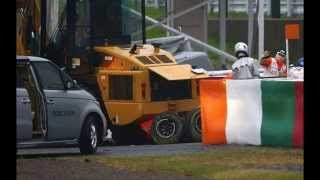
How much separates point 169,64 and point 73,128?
4.45m

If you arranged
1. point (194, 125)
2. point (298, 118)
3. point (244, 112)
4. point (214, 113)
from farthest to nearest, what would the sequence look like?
point (194, 125) < point (214, 113) < point (244, 112) < point (298, 118)

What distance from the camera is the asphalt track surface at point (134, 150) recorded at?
17156 mm

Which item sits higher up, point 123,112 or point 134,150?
point 123,112

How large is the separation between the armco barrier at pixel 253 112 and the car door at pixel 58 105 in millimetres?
2255

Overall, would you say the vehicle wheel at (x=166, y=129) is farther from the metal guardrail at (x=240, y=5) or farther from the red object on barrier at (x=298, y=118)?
the metal guardrail at (x=240, y=5)

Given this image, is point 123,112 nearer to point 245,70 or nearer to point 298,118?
point 245,70

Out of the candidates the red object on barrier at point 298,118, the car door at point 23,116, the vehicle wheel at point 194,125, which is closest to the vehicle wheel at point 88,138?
the car door at point 23,116

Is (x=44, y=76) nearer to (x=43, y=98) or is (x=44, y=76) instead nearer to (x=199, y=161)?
(x=43, y=98)

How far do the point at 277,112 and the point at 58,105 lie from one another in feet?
12.1

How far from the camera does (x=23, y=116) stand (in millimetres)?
16016

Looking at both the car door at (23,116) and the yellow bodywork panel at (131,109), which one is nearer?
the car door at (23,116)

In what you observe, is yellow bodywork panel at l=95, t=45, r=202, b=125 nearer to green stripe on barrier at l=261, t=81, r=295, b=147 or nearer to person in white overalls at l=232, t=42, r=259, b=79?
person in white overalls at l=232, t=42, r=259, b=79

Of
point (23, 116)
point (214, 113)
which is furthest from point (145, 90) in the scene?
point (23, 116)

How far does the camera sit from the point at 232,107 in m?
17.1
